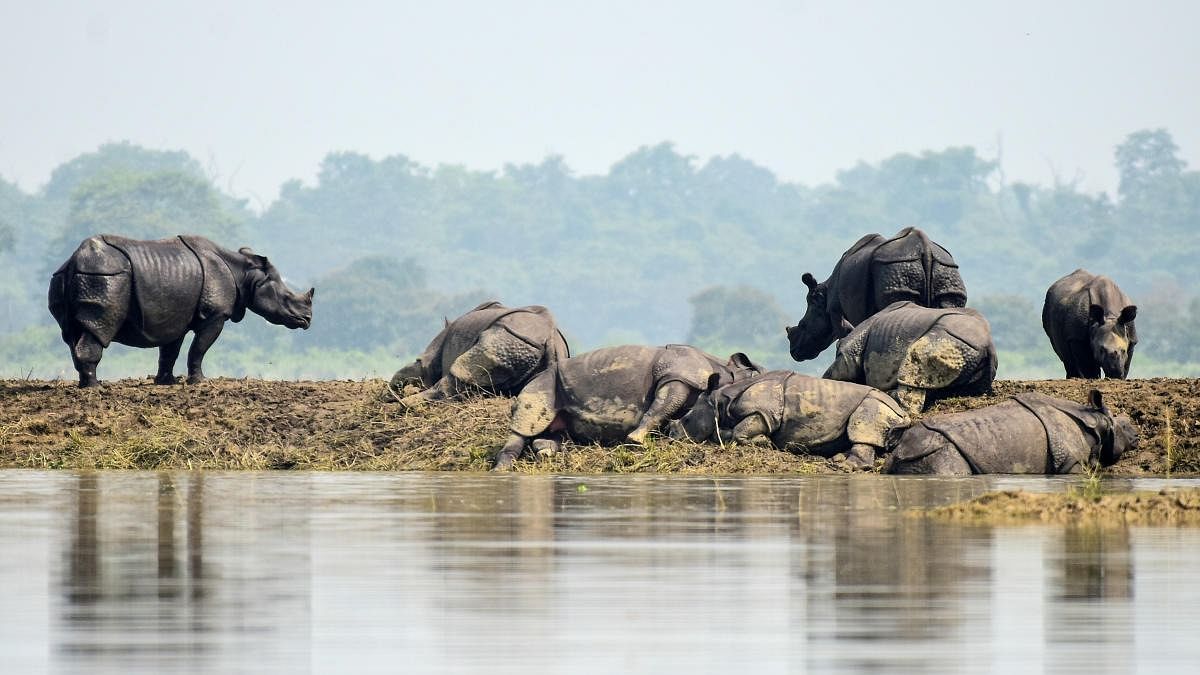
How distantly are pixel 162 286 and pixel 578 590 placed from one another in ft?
55.7

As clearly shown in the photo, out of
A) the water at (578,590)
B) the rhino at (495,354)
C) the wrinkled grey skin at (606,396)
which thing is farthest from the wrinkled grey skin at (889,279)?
the water at (578,590)

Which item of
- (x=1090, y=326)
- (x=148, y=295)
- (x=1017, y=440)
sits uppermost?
(x=148, y=295)

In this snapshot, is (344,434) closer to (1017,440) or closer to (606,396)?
(606,396)

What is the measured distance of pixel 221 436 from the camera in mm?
21078

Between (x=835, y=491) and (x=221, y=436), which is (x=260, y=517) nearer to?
(x=835, y=491)

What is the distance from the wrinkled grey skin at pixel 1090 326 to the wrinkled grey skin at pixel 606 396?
17.9ft

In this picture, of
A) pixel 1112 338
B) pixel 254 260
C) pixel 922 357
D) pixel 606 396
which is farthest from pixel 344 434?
pixel 1112 338

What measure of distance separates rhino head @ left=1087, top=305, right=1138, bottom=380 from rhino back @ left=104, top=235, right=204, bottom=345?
10055 mm

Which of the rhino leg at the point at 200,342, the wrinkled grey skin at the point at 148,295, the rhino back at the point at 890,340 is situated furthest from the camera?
the rhino leg at the point at 200,342

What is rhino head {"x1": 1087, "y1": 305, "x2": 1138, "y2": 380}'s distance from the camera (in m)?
23.5

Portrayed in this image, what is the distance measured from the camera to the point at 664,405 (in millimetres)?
19469

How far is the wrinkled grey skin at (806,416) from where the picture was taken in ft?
60.8

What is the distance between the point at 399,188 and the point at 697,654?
520 ft

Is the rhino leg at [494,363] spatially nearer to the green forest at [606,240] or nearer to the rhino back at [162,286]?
the rhino back at [162,286]
